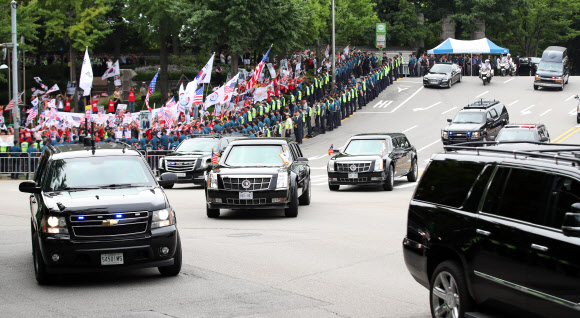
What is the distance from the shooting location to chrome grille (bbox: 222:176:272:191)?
17.3 metres

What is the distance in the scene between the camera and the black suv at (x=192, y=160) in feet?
87.2

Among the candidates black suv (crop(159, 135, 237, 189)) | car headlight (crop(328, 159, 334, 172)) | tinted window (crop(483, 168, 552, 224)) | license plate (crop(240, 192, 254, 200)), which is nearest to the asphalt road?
license plate (crop(240, 192, 254, 200))

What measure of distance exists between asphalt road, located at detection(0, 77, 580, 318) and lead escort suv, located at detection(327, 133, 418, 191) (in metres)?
1.27

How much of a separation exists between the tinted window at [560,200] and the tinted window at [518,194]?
86 mm

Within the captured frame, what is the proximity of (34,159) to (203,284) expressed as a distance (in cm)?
2311

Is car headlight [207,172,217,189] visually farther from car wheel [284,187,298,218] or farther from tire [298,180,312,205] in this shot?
tire [298,180,312,205]

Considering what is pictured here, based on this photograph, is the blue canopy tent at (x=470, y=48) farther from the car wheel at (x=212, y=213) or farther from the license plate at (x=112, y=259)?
the license plate at (x=112, y=259)

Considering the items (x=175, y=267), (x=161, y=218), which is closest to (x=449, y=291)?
(x=161, y=218)

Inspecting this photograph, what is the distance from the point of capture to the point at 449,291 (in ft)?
25.5

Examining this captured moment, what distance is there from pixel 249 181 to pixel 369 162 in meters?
7.78

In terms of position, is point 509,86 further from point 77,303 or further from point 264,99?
point 77,303

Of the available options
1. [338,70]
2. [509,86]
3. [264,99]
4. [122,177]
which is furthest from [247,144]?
[509,86]

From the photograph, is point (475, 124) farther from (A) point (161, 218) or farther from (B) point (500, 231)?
(B) point (500, 231)

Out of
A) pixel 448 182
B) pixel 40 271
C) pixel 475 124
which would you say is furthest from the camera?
pixel 475 124
